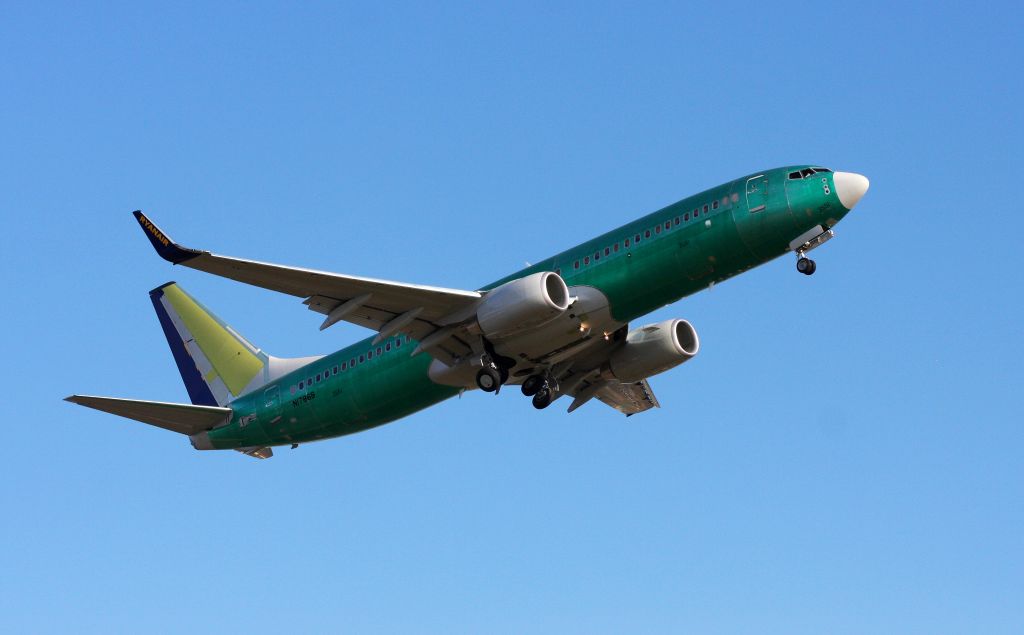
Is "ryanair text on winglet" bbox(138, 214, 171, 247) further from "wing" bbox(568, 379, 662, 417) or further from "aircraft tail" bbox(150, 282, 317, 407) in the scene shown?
"wing" bbox(568, 379, 662, 417)

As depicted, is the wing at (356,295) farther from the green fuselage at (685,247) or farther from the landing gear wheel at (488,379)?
the green fuselage at (685,247)

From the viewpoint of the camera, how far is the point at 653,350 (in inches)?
1871

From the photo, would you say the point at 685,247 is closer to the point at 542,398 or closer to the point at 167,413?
the point at 542,398

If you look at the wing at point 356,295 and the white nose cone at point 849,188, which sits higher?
the white nose cone at point 849,188

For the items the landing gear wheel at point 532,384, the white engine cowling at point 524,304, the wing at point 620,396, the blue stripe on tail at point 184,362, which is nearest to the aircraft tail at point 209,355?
the blue stripe on tail at point 184,362

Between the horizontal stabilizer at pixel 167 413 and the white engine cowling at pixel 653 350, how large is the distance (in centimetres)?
1467

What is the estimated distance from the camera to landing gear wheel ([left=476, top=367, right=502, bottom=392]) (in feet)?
144

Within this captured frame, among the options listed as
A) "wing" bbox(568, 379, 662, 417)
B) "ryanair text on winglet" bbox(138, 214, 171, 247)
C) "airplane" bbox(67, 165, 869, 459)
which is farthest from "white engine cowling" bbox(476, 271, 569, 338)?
"ryanair text on winglet" bbox(138, 214, 171, 247)

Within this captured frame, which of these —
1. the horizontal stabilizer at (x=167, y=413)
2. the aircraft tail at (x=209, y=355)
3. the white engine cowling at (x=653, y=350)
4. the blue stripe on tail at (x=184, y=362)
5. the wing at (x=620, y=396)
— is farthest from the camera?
the blue stripe on tail at (x=184, y=362)

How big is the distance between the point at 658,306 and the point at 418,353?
7963 mm

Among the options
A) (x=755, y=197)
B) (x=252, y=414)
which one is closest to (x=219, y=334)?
(x=252, y=414)

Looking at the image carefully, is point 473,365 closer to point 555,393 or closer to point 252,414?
point 555,393

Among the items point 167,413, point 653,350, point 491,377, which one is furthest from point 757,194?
point 167,413

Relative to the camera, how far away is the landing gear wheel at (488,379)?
43812mm
